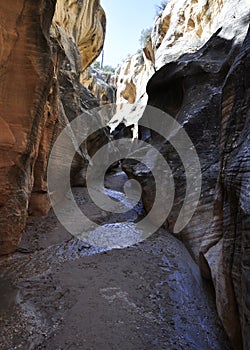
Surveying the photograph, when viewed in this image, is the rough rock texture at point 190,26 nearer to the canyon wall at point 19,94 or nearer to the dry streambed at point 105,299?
the canyon wall at point 19,94

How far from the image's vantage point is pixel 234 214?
260 centimetres

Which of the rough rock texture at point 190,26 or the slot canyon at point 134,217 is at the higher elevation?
the rough rock texture at point 190,26

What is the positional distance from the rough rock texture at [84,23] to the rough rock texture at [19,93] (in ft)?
33.7

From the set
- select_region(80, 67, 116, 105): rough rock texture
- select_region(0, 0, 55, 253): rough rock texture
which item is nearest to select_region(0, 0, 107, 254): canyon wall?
select_region(0, 0, 55, 253): rough rock texture

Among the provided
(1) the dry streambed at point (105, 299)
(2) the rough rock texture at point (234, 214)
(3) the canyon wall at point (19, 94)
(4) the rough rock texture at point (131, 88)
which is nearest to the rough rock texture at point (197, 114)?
(1) the dry streambed at point (105, 299)

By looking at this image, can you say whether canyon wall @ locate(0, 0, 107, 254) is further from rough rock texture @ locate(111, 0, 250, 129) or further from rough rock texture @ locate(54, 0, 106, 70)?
rough rock texture @ locate(54, 0, 106, 70)

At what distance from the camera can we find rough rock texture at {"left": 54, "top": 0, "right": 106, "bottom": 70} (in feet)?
43.6

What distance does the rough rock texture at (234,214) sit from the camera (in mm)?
2123

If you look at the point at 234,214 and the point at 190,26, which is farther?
the point at 190,26

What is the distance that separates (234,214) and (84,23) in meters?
17.4

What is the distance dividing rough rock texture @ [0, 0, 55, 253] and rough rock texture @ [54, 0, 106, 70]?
10.3 metres

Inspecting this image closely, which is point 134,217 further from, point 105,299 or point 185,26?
point 185,26

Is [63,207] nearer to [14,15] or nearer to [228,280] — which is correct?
[14,15]

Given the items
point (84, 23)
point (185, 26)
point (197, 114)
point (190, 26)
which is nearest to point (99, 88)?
point (84, 23)
